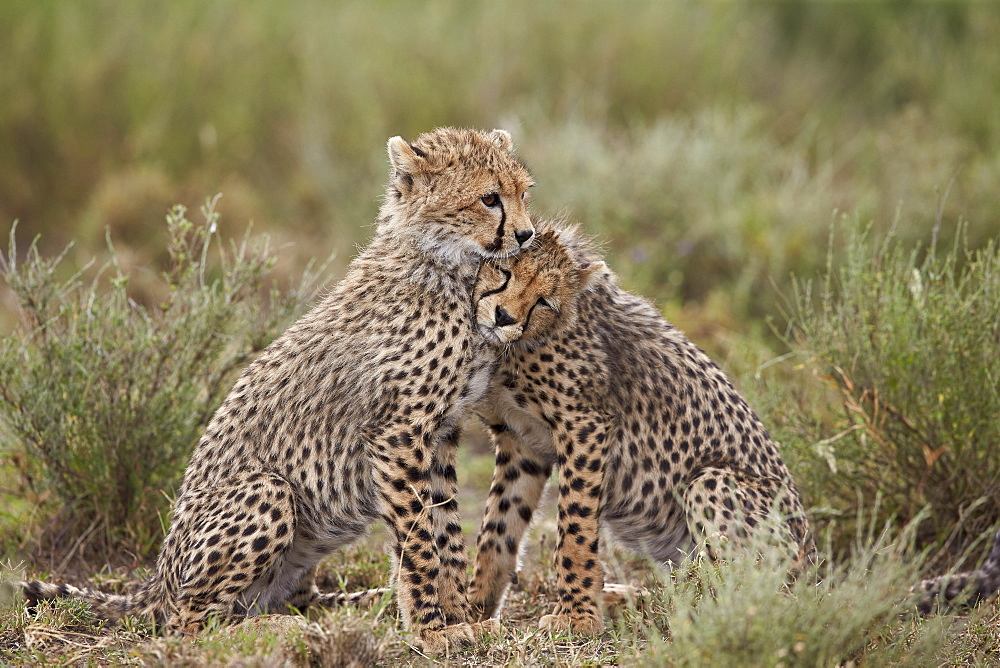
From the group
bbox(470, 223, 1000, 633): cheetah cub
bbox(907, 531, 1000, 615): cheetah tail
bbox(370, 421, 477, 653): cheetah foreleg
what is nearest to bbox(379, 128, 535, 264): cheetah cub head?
bbox(470, 223, 1000, 633): cheetah cub

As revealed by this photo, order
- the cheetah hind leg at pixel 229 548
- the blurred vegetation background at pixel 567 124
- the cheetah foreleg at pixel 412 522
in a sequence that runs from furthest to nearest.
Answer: the blurred vegetation background at pixel 567 124 < the cheetah foreleg at pixel 412 522 < the cheetah hind leg at pixel 229 548

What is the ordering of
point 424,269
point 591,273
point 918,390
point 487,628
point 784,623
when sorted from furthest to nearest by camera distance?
point 918,390, point 591,273, point 424,269, point 487,628, point 784,623

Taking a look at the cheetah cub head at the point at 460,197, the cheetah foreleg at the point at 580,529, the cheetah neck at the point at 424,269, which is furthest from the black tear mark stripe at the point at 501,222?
the cheetah foreleg at the point at 580,529

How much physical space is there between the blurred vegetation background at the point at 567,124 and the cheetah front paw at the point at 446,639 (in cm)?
177

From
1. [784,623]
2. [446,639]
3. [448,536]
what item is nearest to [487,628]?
[446,639]

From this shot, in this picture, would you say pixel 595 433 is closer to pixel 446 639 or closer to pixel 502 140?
pixel 446 639

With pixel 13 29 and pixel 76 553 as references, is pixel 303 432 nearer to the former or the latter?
pixel 76 553

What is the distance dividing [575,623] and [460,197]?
54.3 inches

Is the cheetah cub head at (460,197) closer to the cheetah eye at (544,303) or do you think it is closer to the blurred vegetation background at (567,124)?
the cheetah eye at (544,303)

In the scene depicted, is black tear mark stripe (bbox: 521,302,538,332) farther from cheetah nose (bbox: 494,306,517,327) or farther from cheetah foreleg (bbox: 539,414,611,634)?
cheetah foreleg (bbox: 539,414,611,634)

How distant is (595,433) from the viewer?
3457 mm

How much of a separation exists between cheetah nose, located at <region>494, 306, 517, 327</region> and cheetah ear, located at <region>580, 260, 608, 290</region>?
0.35m

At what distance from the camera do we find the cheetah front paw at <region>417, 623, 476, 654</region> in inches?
126

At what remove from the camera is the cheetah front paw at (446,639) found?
3.21 m
